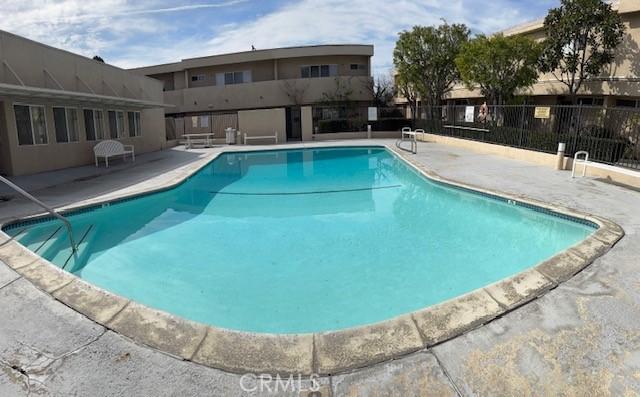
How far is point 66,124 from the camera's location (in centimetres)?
1384

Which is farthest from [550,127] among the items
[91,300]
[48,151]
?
[48,151]

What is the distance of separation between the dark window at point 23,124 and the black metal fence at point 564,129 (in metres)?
16.1

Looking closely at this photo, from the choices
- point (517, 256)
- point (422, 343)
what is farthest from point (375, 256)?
point (422, 343)

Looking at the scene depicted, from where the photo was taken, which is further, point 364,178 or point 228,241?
point 364,178

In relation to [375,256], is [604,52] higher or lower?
higher

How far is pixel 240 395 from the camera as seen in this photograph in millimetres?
2854

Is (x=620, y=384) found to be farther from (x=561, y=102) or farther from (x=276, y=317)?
(x=561, y=102)

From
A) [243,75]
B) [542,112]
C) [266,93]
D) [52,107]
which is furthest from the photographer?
[243,75]

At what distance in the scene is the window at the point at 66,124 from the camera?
43.9 ft

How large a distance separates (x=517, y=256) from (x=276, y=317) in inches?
160

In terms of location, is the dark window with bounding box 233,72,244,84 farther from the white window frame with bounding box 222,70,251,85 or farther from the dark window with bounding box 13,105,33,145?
the dark window with bounding box 13,105,33,145

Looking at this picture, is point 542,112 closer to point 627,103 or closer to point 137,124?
point 627,103

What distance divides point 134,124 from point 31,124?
23.5 feet

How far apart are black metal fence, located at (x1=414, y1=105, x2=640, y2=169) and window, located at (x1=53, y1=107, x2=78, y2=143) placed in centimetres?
1585
